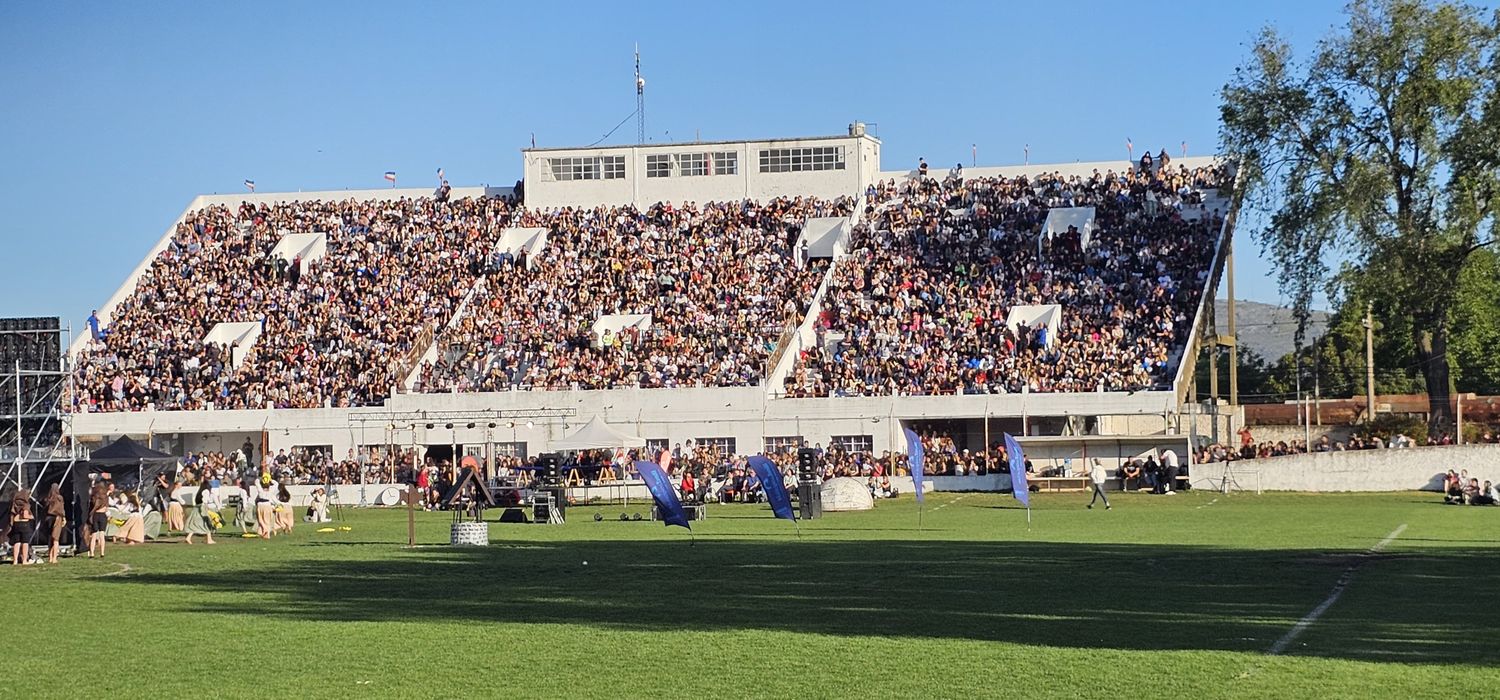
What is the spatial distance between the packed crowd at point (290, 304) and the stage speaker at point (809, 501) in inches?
979

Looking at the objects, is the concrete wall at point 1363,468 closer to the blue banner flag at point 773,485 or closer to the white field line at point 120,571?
the blue banner flag at point 773,485

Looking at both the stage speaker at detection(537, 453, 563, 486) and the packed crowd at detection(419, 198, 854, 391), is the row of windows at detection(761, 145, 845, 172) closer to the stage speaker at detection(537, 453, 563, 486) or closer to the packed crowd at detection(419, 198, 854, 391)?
the packed crowd at detection(419, 198, 854, 391)

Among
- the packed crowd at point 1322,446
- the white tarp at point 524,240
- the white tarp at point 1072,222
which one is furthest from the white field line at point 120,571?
the white tarp at point 1072,222

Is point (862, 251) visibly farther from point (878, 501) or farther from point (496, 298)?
point (878, 501)

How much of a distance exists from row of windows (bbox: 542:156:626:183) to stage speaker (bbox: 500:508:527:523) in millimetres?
34107

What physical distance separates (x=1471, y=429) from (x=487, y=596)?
4676 cm

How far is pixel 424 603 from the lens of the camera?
19.4 m

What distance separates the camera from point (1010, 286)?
200 ft

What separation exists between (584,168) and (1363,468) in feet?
113

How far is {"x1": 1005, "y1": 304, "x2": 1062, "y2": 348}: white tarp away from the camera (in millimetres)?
59062

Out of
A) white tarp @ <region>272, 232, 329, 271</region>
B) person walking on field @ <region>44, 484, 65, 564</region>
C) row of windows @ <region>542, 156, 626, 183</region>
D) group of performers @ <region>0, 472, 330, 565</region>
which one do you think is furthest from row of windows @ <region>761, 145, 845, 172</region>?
person walking on field @ <region>44, 484, 65, 564</region>

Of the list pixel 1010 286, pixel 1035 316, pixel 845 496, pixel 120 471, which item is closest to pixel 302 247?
pixel 120 471

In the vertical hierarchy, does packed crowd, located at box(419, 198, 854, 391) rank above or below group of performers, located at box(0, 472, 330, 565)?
above

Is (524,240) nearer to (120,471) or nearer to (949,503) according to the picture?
(120,471)
